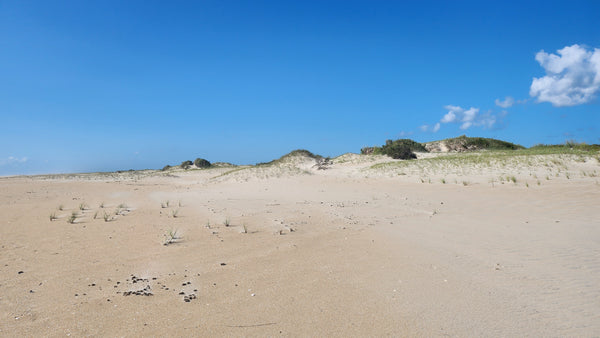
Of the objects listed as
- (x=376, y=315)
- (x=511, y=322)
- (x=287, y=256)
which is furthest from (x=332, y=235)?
(x=511, y=322)

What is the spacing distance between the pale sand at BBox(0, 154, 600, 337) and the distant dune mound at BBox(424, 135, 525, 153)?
1110 inches

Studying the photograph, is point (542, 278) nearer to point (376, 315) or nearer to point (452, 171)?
point (376, 315)

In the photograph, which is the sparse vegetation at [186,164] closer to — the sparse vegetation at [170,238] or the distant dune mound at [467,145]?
the distant dune mound at [467,145]

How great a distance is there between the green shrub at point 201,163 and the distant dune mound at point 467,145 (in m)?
27.8

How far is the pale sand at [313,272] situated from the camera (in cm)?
313

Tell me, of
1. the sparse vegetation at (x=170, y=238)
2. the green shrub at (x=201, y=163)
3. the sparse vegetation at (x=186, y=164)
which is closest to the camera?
the sparse vegetation at (x=170, y=238)

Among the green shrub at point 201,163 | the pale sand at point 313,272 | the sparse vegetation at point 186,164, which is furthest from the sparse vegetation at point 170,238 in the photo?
the sparse vegetation at point 186,164

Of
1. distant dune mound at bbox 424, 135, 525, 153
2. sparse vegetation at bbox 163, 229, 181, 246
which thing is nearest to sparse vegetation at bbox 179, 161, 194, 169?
distant dune mound at bbox 424, 135, 525, 153

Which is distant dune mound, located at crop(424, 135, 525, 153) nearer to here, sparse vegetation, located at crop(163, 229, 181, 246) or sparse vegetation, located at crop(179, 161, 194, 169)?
sparse vegetation, located at crop(179, 161, 194, 169)

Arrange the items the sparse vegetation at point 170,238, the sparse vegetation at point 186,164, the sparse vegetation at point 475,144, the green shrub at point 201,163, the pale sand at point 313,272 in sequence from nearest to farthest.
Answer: the pale sand at point 313,272 < the sparse vegetation at point 170,238 < the sparse vegetation at point 475,144 < the green shrub at point 201,163 < the sparse vegetation at point 186,164

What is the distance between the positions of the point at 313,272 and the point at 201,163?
130 feet

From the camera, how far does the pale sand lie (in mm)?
3131

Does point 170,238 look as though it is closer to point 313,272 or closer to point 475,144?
point 313,272

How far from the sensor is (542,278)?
419cm
